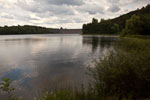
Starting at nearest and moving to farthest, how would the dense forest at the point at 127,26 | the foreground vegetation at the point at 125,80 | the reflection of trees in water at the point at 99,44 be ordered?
the foreground vegetation at the point at 125,80
the reflection of trees in water at the point at 99,44
the dense forest at the point at 127,26

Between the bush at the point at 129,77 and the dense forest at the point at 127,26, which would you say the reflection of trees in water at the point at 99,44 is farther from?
the bush at the point at 129,77

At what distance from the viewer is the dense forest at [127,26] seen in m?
51.2

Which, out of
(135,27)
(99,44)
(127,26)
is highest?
(127,26)

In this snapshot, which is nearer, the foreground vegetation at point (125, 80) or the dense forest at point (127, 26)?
the foreground vegetation at point (125, 80)

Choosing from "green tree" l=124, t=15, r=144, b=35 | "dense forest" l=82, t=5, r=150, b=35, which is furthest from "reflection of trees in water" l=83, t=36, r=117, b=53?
"dense forest" l=82, t=5, r=150, b=35

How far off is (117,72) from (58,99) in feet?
10.6

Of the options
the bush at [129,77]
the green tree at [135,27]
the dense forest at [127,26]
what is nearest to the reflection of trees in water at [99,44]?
the green tree at [135,27]

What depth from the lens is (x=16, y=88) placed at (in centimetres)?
878

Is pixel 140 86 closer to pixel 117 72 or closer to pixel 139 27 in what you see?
pixel 117 72

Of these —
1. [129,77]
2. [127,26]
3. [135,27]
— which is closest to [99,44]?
[135,27]

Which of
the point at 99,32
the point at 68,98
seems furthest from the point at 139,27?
the point at 99,32

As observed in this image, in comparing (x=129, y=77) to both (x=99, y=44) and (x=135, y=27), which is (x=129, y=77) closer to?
(x=99, y=44)

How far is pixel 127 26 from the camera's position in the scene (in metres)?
57.7

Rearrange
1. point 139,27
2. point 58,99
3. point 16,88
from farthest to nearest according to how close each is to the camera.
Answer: point 139,27 → point 16,88 → point 58,99
